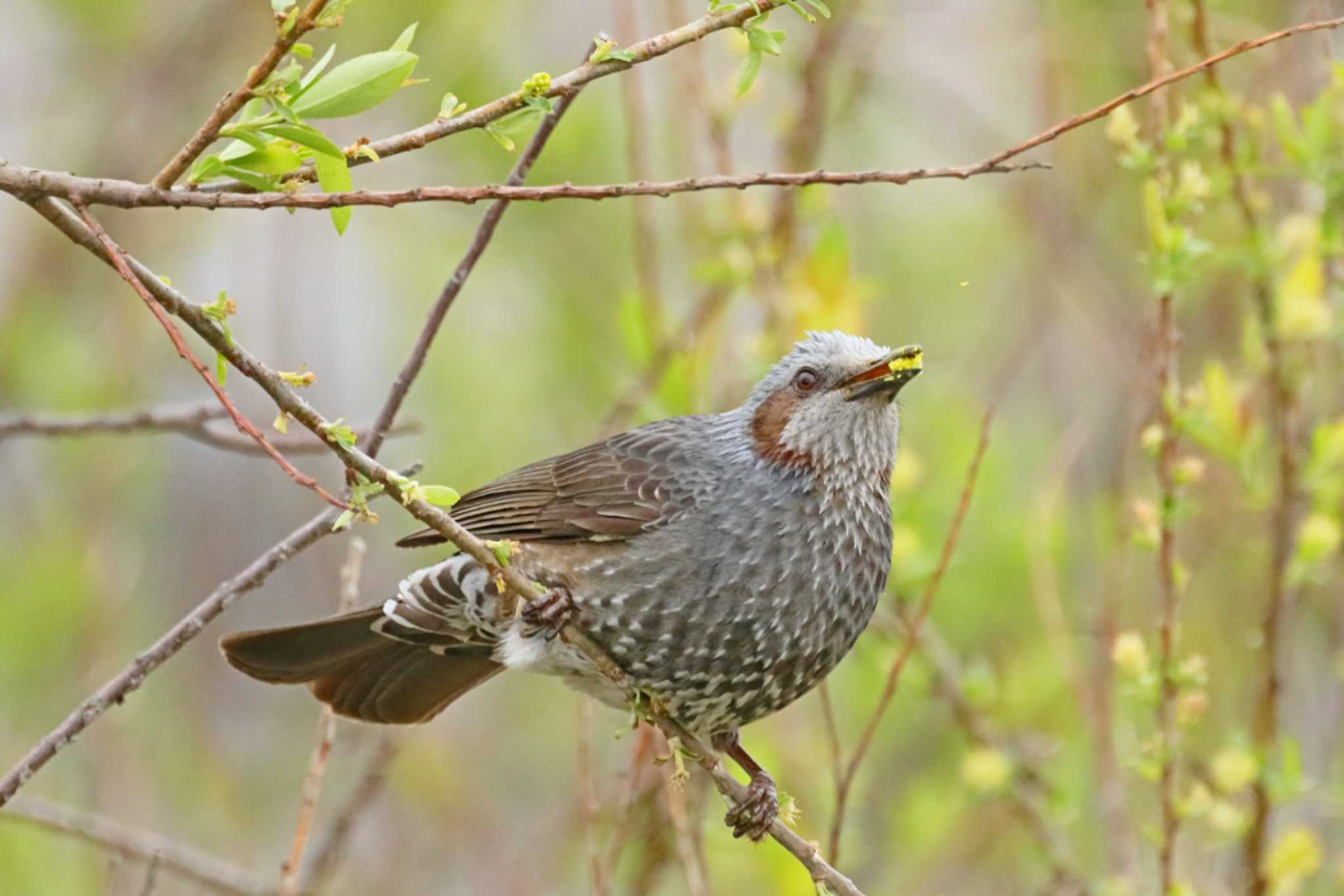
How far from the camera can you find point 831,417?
14.7 ft

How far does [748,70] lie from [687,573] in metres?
1.65

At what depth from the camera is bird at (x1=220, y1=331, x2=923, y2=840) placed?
4.21m

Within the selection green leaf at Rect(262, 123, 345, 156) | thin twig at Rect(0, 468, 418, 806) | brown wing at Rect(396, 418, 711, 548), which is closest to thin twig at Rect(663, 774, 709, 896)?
brown wing at Rect(396, 418, 711, 548)

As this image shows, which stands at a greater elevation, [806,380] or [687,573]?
[806,380]

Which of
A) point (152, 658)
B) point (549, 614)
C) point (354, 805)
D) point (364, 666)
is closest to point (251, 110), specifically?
point (152, 658)

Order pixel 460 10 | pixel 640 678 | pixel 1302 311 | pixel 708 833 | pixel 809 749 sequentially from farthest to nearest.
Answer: pixel 460 10, pixel 809 749, pixel 708 833, pixel 1302 311, pixel 640 678

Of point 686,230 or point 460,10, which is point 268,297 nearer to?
point 460,10

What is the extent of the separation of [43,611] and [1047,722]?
168 inches

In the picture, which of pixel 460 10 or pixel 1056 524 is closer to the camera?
pixel 1056 524

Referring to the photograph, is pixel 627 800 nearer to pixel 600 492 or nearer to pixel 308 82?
pixel 600 492

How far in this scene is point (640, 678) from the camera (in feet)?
13.8

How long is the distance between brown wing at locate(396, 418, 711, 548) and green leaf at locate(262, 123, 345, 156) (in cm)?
178

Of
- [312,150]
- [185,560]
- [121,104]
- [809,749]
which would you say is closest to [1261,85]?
[809,749]

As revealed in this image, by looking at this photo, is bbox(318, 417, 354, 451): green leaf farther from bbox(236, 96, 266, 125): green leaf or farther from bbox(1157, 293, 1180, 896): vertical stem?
bbox(1157, 293, 1180, 896): vertical stem
